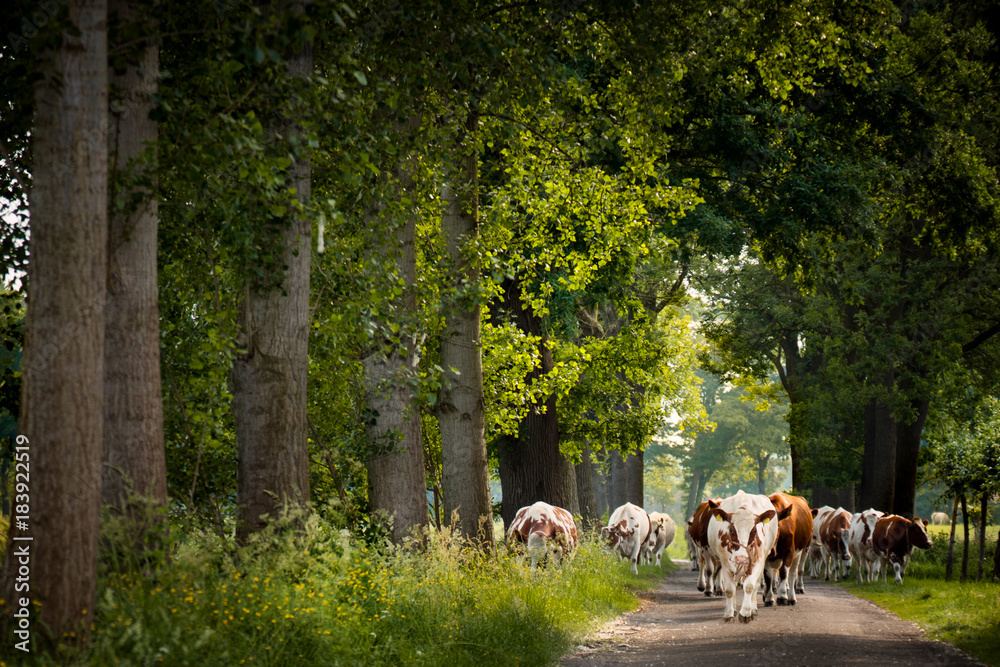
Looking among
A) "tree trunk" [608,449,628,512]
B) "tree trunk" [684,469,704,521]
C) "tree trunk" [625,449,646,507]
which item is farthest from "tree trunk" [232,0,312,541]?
"tree trunk" [684,469,704,521]

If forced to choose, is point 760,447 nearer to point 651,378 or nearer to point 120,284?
point 651,378

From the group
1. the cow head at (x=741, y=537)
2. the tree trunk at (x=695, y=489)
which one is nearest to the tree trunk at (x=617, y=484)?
→ the cow head at (x=741, y=537)

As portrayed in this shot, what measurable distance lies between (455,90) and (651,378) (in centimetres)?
1412

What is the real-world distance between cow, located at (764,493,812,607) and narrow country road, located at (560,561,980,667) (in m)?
0.47

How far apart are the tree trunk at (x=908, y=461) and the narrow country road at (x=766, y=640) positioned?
39.6 ft

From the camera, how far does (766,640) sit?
1162 cm

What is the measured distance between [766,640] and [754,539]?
2279 millimetres

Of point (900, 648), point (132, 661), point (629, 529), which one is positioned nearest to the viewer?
point (132, 661)

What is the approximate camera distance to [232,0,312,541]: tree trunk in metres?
8.43

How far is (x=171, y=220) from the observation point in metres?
9.32

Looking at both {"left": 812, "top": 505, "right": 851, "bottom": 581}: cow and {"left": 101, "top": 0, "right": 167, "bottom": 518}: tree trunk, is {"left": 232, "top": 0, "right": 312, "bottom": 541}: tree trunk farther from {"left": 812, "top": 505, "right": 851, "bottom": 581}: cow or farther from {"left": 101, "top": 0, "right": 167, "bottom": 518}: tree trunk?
{"left": 812, "top": 505, "right": 851, "bottom": 581}: cow

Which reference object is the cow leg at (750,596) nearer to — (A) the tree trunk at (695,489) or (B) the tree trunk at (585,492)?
(B) the tree trunk at (585,492)

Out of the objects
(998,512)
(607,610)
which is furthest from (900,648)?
(998,512)

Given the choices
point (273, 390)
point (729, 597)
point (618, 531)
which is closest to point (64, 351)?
point (273, 390)
